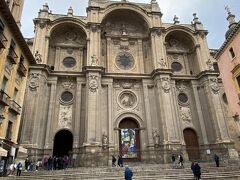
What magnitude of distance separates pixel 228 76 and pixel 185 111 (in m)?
8.35

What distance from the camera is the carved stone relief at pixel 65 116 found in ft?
75.1

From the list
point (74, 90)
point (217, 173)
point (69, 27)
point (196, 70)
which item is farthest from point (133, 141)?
point (69, 27)

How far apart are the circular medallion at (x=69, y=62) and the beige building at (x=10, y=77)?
793 cm

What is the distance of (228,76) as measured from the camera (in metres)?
18.4

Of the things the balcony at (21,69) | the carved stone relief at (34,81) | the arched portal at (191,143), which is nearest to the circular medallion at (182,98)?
the arched portal at (191,143)

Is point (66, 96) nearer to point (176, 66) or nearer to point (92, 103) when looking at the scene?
point (92, 103)

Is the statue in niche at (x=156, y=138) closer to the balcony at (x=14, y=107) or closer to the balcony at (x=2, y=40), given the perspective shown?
the balcony at (x=14, y=107)

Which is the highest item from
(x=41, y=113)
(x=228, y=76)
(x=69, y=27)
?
(x=69, y=27)

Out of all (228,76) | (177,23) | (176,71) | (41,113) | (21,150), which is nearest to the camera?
(21,150)

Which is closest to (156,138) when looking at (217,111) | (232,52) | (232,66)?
(217,111)

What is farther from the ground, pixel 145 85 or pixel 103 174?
pixel 145 85

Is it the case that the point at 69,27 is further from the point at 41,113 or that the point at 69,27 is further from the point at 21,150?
the point at 21,150

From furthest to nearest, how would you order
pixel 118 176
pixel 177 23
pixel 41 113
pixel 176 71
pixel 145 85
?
pixel 177 23 → pixel 176 71 → pixel 145 85 → pixel 41 113 → pixel 118 176

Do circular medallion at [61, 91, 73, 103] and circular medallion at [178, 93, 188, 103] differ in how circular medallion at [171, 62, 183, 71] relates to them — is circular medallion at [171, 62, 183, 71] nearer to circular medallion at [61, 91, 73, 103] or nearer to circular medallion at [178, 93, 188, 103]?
circular medallion at [178, 93, 188, 103]
